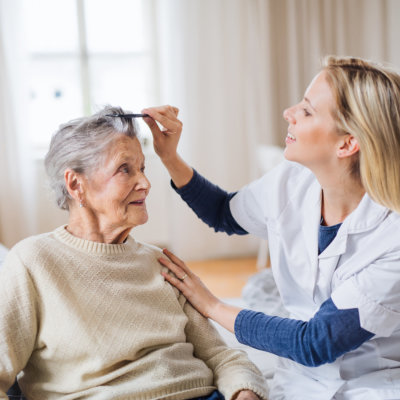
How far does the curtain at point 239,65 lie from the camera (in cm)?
437

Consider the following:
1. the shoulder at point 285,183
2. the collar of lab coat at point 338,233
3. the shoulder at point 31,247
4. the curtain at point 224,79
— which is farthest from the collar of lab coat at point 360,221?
the curtain at point 224,79

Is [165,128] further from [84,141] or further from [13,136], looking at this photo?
[13,136]

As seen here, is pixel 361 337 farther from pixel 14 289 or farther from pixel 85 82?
pixel 85 82

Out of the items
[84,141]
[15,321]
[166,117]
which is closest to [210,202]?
[166,117]

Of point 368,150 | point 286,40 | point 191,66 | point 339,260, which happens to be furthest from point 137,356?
point 286,40

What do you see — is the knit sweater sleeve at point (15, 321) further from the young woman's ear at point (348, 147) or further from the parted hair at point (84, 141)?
the young woman's ear at point (348, 147)

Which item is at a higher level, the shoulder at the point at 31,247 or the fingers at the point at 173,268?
the shoulder at the point at 31,247

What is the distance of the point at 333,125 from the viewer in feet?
4.98

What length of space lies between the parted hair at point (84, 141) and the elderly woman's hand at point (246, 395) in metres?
0.67

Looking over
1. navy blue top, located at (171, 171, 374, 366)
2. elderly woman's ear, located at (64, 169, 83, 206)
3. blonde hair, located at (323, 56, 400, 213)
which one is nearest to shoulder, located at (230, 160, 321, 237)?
navy blue top, located at (171, 171, 374, 366)

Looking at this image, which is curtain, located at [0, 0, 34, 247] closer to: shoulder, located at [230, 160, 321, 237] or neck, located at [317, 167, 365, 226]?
shoulder, located at [230, 160, 321, 237]

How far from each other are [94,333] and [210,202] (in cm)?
72

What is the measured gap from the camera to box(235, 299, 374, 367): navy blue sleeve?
54.4 inches

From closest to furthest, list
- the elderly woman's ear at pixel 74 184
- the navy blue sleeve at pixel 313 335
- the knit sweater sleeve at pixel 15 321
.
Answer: the knit sweater sleeve at pixel 15 321, the navy blue sleeve at pixel 313 335, the elderly woman's ear at pixel 74 184
